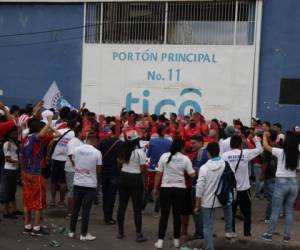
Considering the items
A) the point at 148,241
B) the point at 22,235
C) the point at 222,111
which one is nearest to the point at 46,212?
the point at 22,235

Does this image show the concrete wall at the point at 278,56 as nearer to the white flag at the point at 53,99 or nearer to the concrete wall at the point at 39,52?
the white flag at the point at 53,99

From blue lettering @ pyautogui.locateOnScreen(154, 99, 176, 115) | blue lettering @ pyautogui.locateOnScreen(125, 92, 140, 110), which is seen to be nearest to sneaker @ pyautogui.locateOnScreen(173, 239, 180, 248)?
blue lettering @ pyautogui.locateOnScreen(154, 99, 176, 115)

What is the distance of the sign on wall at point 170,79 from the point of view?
68.0ft

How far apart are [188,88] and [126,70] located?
249 centimetres

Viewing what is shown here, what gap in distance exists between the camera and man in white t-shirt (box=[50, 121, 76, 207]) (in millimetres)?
11852

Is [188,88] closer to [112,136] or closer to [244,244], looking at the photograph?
[112,136]

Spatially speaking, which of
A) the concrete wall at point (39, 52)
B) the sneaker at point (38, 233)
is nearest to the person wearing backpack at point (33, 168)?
the sneaker at point (38, 233)

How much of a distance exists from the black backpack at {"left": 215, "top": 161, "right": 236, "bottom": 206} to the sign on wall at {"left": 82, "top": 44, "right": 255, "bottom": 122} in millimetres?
11718

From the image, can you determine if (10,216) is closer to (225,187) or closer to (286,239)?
(225,187)

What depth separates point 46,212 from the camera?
11797 millimetres

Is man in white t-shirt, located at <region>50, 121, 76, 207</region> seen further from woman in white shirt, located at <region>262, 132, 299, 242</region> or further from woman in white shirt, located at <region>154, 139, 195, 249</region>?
woman in white shirt, located at <region>262, 132, 299, 242</region>

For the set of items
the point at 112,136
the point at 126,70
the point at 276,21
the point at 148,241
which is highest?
the point at 276,21

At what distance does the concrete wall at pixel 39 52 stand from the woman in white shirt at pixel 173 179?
1393 cm

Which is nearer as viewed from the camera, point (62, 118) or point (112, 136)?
point (112, 136)
